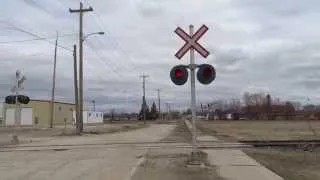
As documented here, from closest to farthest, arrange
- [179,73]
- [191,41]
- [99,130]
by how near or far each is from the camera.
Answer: [191,41], [179,73], [99,130]

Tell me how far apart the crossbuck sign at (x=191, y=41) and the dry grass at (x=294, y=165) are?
432cm

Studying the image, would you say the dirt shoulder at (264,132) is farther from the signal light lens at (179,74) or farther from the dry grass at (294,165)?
the signal light lens at (179,74)

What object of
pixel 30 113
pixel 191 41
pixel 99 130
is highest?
pixel 30 113

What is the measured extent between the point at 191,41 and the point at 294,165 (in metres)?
6.35

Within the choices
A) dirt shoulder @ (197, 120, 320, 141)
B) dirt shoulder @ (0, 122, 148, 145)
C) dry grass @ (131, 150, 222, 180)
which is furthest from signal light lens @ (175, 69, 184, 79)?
dirt shoulder @ (0, 122, 148, 145)

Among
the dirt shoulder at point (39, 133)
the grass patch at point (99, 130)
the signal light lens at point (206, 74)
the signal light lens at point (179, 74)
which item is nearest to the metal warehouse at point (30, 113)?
the grass patch at point (99, 130)

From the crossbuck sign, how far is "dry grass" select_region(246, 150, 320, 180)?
432 cm

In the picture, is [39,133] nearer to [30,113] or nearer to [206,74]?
[206,74]

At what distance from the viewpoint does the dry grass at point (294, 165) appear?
17312 millimetres

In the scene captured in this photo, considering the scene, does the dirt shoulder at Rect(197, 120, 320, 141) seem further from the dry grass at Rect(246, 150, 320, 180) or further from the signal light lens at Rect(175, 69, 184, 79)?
the signal light lens at Rect(175, 69, 184, 79)

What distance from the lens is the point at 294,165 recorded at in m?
21.4

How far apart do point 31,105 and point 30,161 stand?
90970mm

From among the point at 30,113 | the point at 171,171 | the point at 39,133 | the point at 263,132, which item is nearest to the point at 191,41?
the point at 171,171

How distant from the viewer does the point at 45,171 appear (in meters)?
18.1
